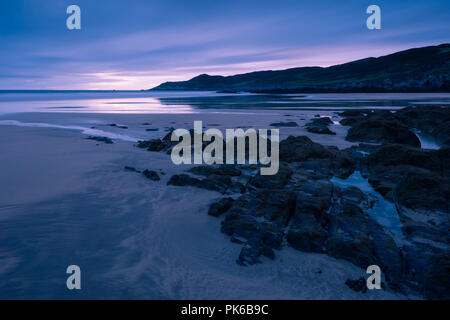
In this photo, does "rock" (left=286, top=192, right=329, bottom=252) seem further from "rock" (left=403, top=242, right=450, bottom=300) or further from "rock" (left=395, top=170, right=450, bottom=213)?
"rock" (left=395, top=170, right=450, bottom=213)

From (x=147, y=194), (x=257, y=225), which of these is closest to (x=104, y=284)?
(x=257, y=225)

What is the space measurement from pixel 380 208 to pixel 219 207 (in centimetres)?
423

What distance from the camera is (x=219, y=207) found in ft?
23.2

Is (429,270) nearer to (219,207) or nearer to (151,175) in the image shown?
(219,207)

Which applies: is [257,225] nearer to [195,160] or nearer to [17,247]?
[17,247]

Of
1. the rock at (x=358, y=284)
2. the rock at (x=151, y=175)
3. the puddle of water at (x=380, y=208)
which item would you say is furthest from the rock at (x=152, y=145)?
the rock at (x=358, y=284)

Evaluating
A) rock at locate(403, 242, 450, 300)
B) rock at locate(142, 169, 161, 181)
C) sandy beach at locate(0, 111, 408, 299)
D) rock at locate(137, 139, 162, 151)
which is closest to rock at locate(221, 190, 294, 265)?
sandy beach at locate(0, 111, 408, 299)

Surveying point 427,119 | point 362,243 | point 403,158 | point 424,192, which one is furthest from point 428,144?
point 362,243

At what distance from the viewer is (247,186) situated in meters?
8.85

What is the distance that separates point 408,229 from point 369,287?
2280 millimetres

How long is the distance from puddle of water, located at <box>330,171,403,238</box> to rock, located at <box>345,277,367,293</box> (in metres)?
2.08

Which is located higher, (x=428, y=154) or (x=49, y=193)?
(x=428, y=154)

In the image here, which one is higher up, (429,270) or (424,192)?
→ (424,192)
